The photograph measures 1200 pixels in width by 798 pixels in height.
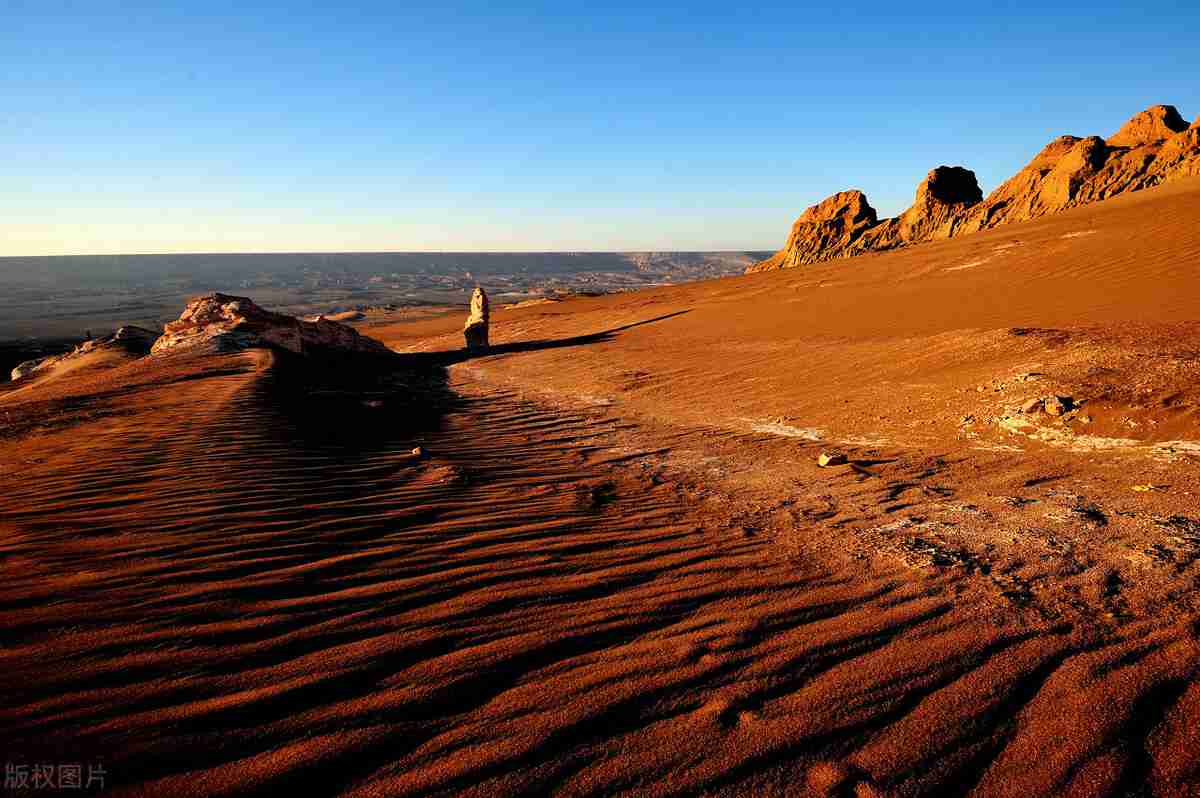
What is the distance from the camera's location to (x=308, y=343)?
15.4 m

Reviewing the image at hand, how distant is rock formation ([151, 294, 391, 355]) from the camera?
13.7m

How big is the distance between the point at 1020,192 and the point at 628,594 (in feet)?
169

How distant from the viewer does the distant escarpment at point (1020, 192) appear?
1468 inches

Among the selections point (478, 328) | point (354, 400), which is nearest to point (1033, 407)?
point (354, 400)

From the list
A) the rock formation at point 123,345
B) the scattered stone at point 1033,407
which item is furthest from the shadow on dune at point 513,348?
the scattered stone at point 1033,407

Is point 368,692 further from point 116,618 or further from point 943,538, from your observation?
point 943,538

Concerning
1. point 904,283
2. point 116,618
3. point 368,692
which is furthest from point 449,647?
point 904,283

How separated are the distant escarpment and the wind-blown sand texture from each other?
3907 cm

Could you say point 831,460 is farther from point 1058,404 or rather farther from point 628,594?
point 628,594

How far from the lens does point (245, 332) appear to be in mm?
14070

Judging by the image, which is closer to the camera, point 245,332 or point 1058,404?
point 1058,404

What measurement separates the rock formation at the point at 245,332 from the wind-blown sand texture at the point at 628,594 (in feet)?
18.2

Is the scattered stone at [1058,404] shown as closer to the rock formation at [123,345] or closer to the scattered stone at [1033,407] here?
the scattered stone at [1033,407]

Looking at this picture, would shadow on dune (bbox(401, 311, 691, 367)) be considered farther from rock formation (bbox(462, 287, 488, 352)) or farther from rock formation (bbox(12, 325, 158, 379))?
rock formation (bbox(12, 325, 158, 379))
